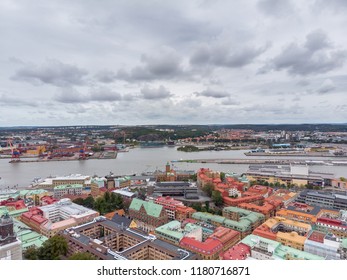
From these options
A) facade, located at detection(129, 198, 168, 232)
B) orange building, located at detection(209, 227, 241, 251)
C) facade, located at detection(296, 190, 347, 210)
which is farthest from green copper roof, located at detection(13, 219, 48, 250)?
facade, located at detection(296, 190, 347, 210)

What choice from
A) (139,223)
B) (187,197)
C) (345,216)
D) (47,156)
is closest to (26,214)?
(139,223)

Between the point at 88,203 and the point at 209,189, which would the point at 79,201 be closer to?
the point at 88,203

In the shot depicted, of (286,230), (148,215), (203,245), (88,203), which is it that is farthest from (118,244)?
(286,230)

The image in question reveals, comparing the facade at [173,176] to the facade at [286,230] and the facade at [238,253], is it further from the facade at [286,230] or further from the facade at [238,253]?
the facade at [238,253]

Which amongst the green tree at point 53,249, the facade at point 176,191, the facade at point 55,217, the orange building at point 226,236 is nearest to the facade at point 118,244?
the green tree at point 53,249

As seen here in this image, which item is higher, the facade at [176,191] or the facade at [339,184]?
the facade at [176,191]

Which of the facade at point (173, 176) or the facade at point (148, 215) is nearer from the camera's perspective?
the facade at point (148, 215)

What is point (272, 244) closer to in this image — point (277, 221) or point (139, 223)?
point (277, 221)
